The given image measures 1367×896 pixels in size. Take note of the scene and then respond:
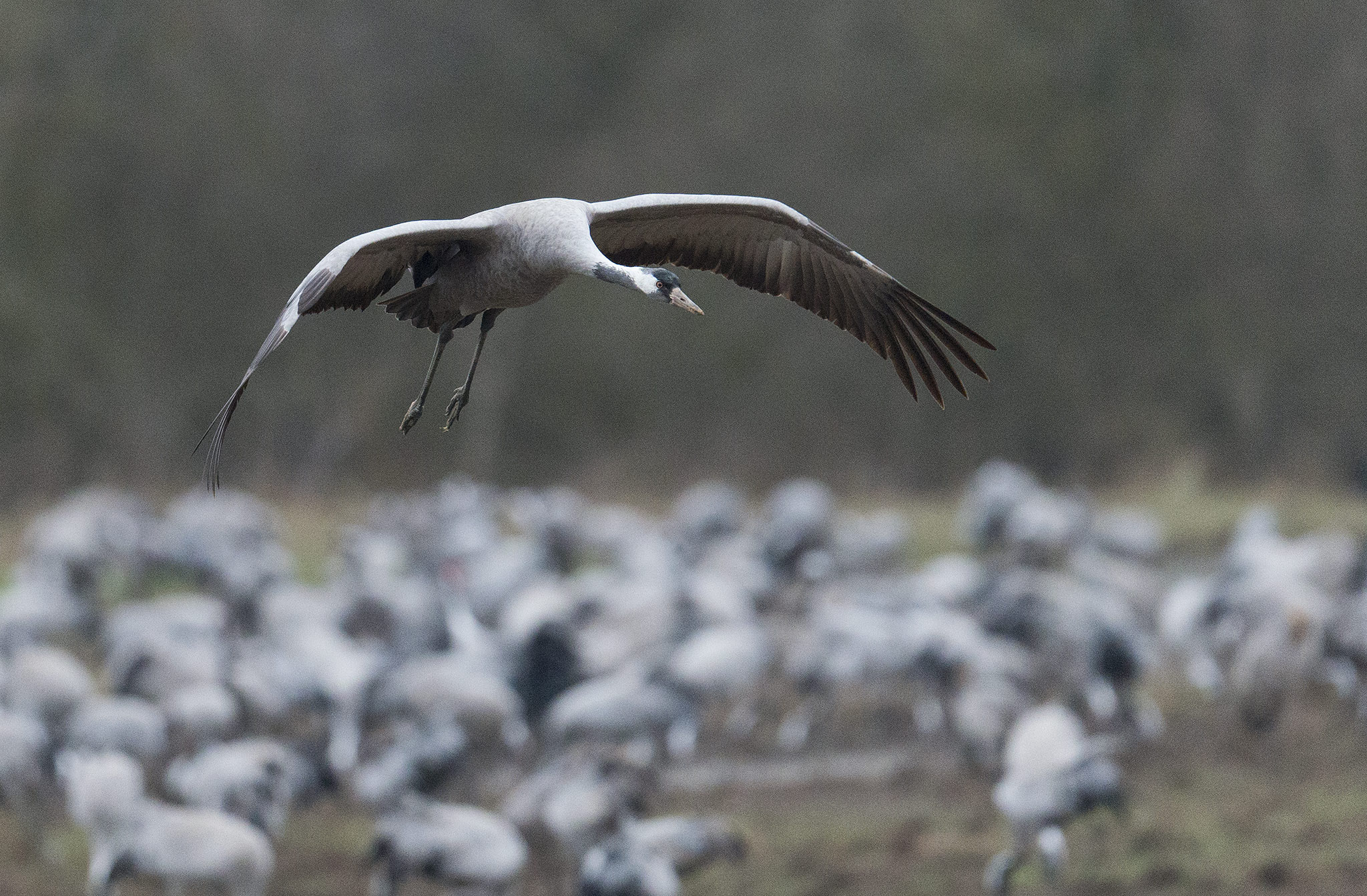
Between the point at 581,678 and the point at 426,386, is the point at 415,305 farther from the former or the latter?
the point at 581,678

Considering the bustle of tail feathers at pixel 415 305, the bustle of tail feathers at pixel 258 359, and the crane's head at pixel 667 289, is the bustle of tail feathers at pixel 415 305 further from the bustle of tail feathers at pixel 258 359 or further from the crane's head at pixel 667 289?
the crane's head at pixel 667 289

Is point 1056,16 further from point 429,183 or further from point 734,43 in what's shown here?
point 429,183

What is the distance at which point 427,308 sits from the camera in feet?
13.0

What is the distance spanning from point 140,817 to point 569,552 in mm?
7746

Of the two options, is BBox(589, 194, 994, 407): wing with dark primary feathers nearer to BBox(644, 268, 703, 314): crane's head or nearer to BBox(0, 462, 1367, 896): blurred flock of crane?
BBox(644, 268, 703, 314): crane's head

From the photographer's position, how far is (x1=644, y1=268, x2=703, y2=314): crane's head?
337 cm

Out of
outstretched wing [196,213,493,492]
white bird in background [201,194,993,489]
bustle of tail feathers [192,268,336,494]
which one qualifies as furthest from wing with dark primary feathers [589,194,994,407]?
bustle of tail feathers [192,268,336,494]

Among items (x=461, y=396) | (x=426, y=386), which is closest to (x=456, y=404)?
(x=461, y=396)

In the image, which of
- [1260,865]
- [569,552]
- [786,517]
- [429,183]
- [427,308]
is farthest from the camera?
[429,183]

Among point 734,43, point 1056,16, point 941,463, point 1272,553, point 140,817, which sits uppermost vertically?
point 734,43

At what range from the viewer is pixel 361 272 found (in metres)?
3.98

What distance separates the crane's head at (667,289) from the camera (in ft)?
11.1

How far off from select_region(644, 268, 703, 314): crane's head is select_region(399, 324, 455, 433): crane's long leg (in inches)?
18.3

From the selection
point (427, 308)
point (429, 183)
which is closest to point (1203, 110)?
point (429, 183)
